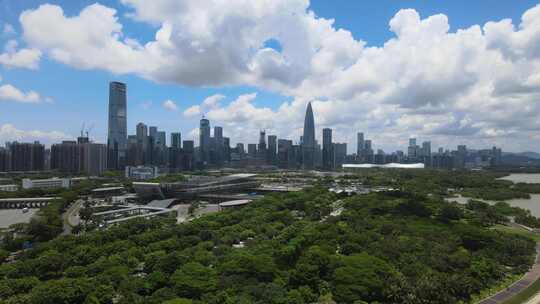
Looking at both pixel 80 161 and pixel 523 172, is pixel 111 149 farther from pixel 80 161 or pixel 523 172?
pixel 523 172

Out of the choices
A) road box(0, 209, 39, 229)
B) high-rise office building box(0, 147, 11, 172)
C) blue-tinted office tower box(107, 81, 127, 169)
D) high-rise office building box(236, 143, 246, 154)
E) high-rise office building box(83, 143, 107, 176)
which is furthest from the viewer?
high-rise office building box(236, 143, 246, 154)

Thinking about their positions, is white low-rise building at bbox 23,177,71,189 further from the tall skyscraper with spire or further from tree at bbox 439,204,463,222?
the tall skyscraper with spire

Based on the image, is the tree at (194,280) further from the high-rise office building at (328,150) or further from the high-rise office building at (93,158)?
the high-rise office building at (328,150)

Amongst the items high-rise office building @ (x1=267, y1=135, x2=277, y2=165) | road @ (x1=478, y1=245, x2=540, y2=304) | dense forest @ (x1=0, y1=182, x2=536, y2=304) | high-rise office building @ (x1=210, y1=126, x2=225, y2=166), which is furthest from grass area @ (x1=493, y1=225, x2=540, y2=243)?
high-rise office building @ (x1=210, y1=126, x2=225, y2=166)

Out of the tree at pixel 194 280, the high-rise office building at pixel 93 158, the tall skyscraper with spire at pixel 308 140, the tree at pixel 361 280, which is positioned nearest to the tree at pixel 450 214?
the tree at pixel 361 280

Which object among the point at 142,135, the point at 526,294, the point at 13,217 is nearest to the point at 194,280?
the point at 526,294

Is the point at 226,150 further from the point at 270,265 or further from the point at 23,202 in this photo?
the point at 270,265

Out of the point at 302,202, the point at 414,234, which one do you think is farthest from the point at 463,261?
the point at 302,202
